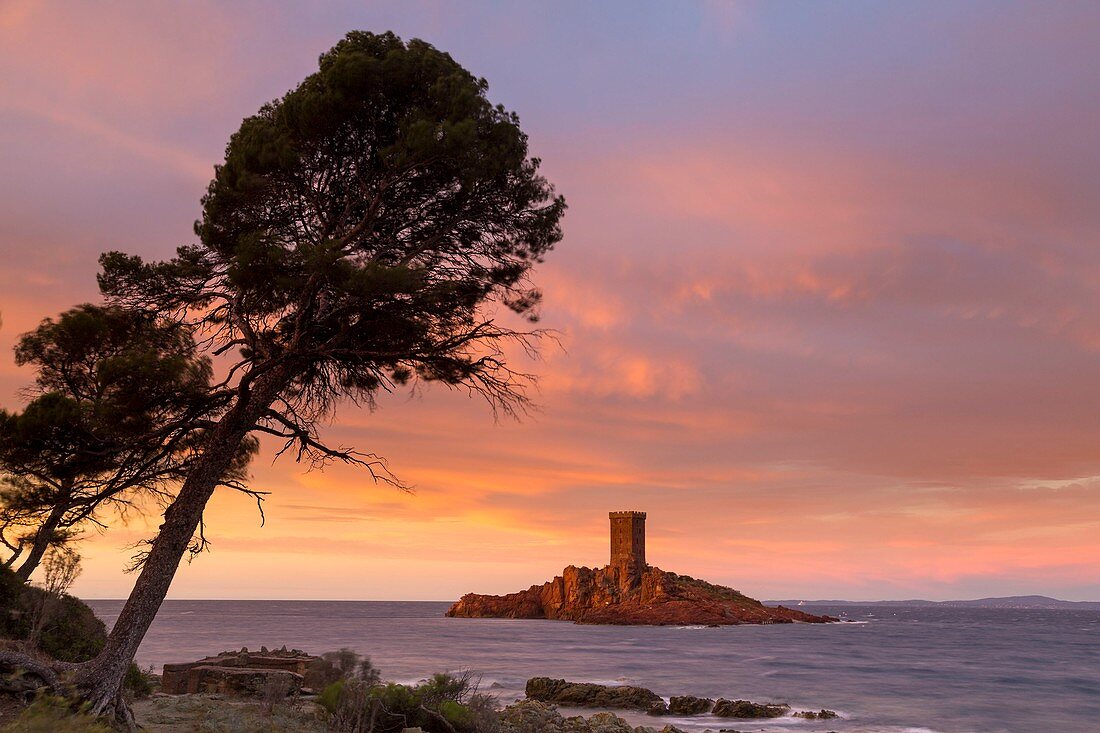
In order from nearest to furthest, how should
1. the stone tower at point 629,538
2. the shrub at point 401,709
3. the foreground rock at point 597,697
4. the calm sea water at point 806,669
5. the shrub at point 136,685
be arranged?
the shrub at point 401,709 < the shrub at point 136,685 < the foreground rock at point 597,697 < the calm sea water at point 806,669 < the stone tower at point 629,538

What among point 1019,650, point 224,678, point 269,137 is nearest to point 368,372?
point 269,137

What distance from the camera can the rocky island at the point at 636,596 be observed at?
123688 millimetres

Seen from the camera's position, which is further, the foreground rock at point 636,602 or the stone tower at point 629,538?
the stone tower at point 629,538

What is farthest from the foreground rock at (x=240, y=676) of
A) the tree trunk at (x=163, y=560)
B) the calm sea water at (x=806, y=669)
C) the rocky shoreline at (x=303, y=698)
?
the calm sea water at (x=806, y=669)

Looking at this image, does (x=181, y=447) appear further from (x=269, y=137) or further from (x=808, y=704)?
(x=808, y=704)

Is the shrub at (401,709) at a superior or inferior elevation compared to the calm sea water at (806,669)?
superior

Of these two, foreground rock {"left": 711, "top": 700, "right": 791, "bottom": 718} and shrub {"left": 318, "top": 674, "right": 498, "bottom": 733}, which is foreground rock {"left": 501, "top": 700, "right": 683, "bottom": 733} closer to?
shrub {"left": 318, "top": 674, "right": 498, "bottom": 733}

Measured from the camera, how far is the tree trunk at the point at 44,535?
578 inches

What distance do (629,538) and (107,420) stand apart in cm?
12039

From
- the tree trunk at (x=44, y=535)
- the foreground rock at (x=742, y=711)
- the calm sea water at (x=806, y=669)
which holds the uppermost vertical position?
the tree trunk at (x=44, y=535)

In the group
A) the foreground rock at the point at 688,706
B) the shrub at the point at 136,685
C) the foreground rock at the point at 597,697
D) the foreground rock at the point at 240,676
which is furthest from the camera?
the foreground rock at the point at 597,697

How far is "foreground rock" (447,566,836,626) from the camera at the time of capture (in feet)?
405

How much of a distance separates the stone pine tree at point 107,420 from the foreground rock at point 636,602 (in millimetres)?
115176

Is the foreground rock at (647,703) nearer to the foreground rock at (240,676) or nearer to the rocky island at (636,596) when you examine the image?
the foreground rock at (240,676)
